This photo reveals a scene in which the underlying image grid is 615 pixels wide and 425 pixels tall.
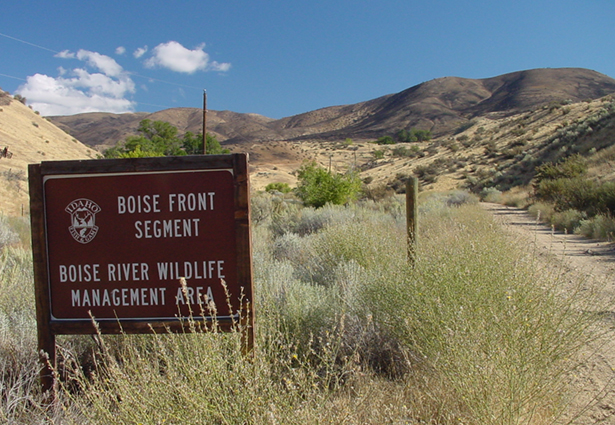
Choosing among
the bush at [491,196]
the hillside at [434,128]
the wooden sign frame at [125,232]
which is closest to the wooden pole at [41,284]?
the wooden sign frame at [125,232]

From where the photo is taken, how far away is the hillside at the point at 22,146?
2691cm

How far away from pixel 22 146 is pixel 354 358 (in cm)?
5171

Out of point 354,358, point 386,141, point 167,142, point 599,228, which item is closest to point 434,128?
point 386,141

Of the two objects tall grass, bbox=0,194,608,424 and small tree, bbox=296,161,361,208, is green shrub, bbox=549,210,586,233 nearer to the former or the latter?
small tree, bbox=296,161,361,208

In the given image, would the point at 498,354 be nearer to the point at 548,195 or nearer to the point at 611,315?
the point at 611,315

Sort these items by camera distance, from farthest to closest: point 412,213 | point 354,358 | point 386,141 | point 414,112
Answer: point 414,112 → point 386,141 → point 412,213 → point 354,358

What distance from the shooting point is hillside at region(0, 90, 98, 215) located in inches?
1059

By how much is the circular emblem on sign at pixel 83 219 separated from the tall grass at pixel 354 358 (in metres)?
0.80

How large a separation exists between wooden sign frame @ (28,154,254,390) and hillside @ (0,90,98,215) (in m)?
23.5

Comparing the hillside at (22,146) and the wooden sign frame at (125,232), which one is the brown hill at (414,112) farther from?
the wooden sign frame at (125,232)

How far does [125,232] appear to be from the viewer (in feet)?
10.4

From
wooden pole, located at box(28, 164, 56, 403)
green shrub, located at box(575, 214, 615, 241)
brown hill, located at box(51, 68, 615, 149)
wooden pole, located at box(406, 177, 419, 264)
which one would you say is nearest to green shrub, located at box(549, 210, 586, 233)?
green shrub, located at box(575, 214, 615, 241)

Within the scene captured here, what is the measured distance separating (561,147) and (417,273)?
107 feet

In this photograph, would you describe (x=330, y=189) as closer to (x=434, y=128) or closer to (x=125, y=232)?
(x=125, y=232)
